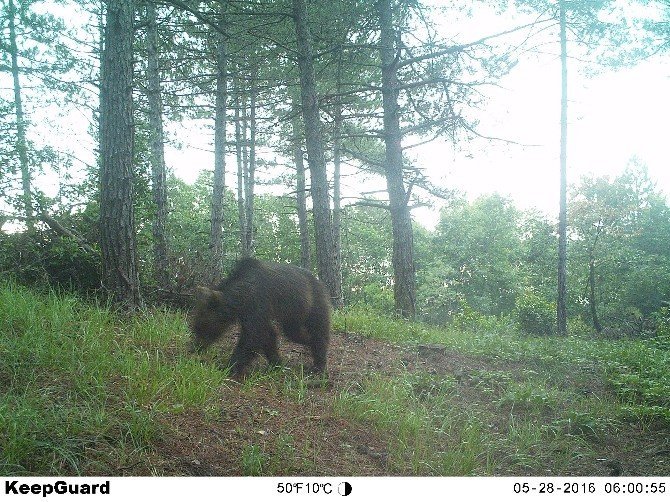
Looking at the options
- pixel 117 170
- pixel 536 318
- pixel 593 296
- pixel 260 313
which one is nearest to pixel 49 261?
pixel 117 170

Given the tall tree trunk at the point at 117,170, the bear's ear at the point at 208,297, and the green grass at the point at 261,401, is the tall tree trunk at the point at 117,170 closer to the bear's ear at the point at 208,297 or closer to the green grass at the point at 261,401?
the green grass at the point at 261,401

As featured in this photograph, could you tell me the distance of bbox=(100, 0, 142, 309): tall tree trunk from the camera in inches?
219

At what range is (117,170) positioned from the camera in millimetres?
5598

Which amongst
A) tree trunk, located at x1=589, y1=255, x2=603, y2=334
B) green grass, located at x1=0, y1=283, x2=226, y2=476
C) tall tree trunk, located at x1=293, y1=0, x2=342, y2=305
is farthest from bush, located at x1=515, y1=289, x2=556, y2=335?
green grass, located at x1=0, y1=283, x2=226, y2=476

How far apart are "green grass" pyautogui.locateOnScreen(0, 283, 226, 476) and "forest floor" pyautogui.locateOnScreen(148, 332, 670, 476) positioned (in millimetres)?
230

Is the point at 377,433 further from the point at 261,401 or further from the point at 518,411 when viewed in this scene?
the point at 518,411

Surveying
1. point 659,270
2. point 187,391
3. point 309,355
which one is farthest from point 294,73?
point 659,270

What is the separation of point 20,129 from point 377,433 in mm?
9168

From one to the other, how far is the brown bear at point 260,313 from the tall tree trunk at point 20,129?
3.33 metres

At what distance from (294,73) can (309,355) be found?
302 inches

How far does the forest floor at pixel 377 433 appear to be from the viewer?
3.11 metres
